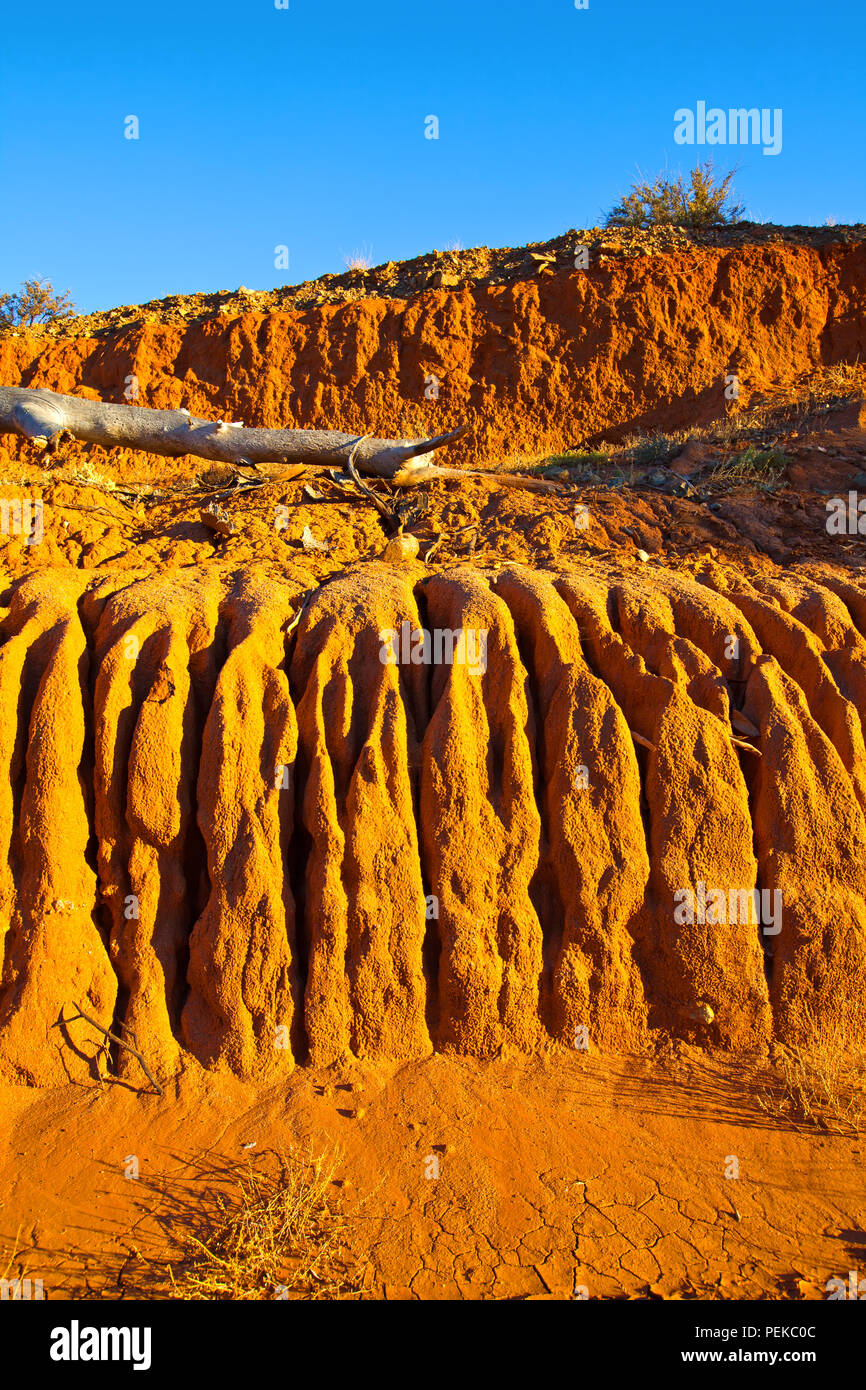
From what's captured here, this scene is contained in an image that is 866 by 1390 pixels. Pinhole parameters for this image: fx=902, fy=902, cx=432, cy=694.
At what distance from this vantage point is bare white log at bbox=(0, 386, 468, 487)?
7332 mm

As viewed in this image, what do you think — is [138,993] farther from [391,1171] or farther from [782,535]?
[782,535]

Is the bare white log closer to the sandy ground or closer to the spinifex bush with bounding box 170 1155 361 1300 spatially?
the sandy ground

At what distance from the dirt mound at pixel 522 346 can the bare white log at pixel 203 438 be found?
146 inches

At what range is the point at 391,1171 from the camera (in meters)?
3.52

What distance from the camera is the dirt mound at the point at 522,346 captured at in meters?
11.4

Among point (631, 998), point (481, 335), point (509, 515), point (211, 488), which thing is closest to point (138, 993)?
point (631, 998)

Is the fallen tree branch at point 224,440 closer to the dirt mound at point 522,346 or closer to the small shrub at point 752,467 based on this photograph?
the small shrub at point 752,467

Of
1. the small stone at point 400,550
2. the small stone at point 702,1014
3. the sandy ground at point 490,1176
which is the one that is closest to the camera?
the sandy ground at point 490,1176

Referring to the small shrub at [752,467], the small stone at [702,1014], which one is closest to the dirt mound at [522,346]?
the small shrub at [752,467]

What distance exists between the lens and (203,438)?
26.7 feet

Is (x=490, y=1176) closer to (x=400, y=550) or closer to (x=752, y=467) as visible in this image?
(x=400, y=550)

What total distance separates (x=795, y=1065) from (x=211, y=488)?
592 centimetres

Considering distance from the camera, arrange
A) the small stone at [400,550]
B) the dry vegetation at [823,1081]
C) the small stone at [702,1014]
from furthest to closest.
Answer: the small stone at [400,550], the small stone at [702,1014], the dry vegetation at [823,1081]

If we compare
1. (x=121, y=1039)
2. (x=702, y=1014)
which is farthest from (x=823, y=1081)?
(x=121, y=1039)
